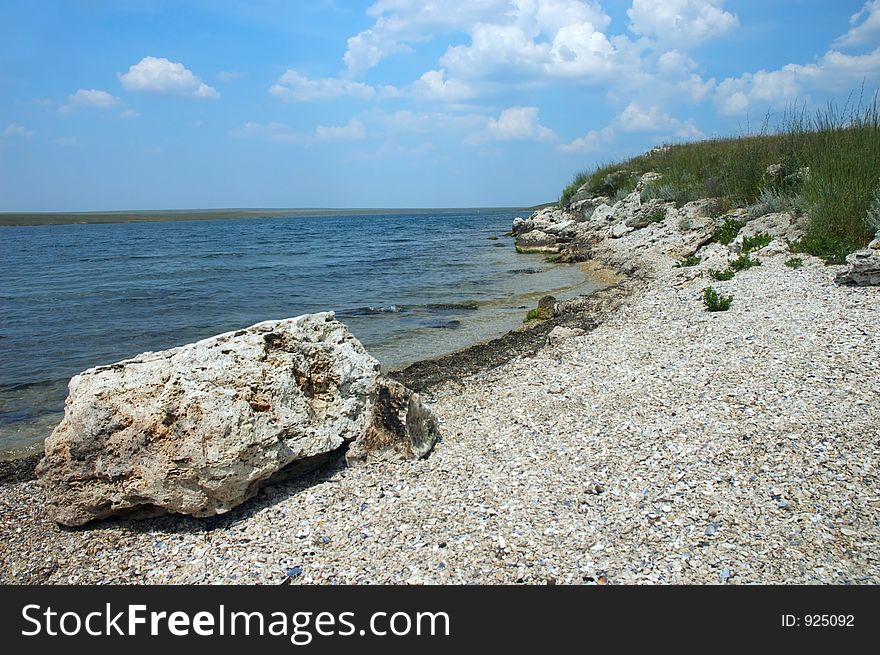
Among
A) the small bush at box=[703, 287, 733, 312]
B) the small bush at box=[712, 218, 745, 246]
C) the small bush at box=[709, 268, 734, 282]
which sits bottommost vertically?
the small bush at box=[703, 287, 733, 312]

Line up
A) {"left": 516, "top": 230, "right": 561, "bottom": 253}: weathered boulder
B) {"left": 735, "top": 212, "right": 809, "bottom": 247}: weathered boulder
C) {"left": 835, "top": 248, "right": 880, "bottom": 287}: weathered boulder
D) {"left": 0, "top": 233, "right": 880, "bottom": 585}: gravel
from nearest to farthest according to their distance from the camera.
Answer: {"left": 0, "top": 233, "right": 880, "bottom": 585}: gravel
{"left": 835, "top": 248, "right": 880, "bottom": 287}: weathered boulder
{"left": 735, "top": 212, "right": 809, "bottom": 247}: weathered boulder
{"left": 516, "top": 230, "right": 561, "bottom": 253}: weathered boulder

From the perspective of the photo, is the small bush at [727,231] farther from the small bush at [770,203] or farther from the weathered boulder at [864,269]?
the weathered boulder at [864,269]

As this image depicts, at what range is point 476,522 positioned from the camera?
4.70 meters

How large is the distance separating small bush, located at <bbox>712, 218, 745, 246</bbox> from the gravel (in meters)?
10.2

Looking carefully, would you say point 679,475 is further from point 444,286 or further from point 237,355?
point 444,286

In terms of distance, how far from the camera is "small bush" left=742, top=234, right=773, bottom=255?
47.4 feet

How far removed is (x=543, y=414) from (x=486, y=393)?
1328mm

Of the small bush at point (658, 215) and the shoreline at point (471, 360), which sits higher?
the small bush at point (658, 215)

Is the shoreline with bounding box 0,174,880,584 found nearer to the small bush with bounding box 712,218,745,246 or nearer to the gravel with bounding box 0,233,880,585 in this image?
the gravel with bounding box 0,233,880,585

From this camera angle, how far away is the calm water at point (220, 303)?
39.0 ft

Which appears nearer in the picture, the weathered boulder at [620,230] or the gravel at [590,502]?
the gravel at [590,502]

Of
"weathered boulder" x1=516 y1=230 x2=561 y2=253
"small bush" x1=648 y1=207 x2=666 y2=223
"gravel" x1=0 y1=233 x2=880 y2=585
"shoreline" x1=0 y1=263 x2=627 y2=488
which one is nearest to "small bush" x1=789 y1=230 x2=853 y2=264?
"shoreline" x1=0 y1=263 x2=627 y2=488

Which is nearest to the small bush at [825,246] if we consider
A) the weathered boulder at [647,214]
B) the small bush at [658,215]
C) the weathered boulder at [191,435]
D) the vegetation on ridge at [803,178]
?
the vegetation on ridge at [803,178]

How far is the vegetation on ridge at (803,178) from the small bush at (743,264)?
970 mm
